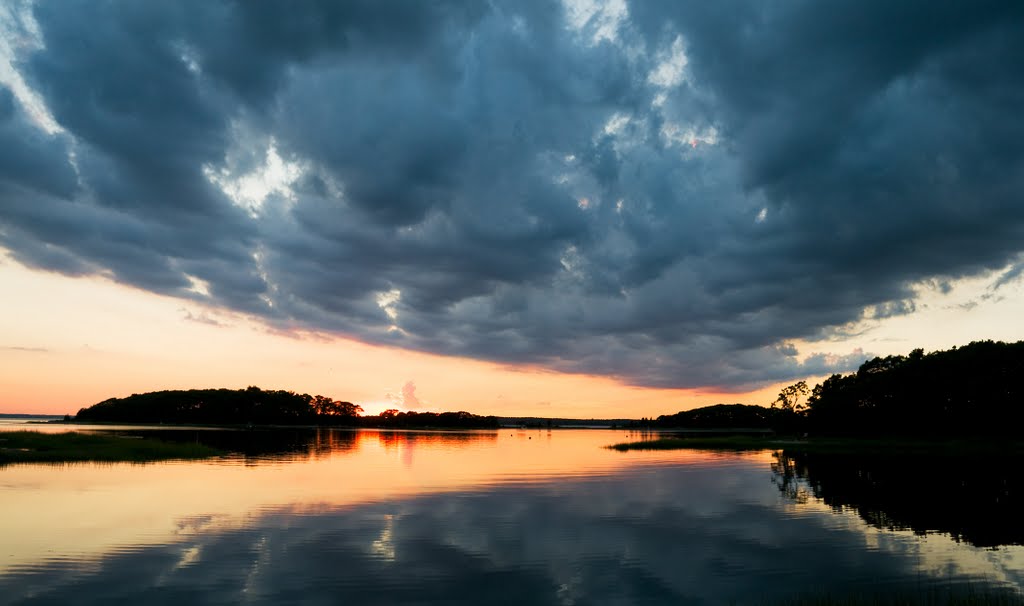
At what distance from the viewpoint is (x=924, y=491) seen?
5222 cm

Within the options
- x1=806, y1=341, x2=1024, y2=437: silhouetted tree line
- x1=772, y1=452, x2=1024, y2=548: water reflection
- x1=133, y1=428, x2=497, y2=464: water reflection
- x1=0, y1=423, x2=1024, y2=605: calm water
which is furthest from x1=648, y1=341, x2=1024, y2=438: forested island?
x1=133, y1=428, x2=497, y2=464: water reflection

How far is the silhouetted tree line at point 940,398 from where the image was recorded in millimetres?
114875

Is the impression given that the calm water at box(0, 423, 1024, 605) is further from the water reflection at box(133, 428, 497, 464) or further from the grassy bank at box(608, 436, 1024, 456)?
the grassy bank at box(608, 436, 1024, 456)

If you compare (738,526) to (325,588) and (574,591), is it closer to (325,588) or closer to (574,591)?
(574,591)

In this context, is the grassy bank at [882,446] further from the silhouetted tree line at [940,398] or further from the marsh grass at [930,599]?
the marsh grass at [930,599]

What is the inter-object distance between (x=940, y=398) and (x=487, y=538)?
128 metres

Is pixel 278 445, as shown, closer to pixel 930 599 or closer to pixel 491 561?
pixel 491 561

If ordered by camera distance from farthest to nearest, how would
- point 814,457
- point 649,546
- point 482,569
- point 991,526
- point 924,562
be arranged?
point 814,457 < point 991,526 < point 649,546 < point 924,562 < point 482,569

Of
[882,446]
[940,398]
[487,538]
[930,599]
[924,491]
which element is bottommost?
[882,446]

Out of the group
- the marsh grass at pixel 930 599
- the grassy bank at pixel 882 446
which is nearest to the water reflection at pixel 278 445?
the grassy bank at pixel 882 446

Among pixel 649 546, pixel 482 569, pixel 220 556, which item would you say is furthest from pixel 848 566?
pixel 220 556

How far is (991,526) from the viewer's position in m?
37.2

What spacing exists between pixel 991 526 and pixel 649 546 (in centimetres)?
2326

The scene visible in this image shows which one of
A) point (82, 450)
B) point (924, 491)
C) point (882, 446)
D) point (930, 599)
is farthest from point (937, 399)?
point (82, 450)
